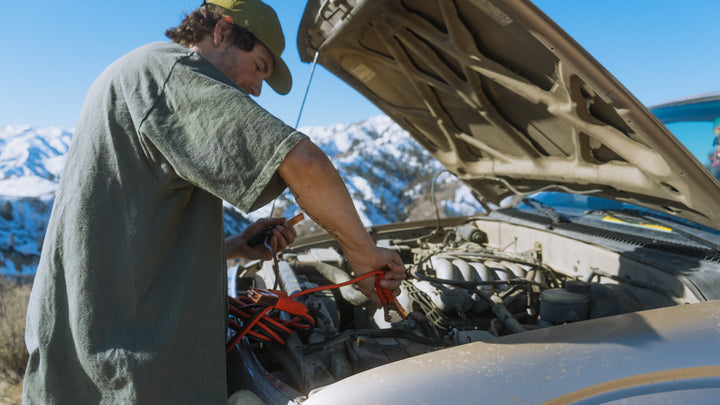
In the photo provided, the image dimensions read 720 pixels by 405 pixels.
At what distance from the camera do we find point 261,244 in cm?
182

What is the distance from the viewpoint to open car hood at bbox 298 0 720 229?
55.6 inches

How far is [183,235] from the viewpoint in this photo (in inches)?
45.3

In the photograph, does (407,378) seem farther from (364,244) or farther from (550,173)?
(550,173)

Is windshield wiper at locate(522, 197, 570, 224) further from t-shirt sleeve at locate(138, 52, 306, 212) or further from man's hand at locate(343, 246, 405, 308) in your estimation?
t-shirt sleeve at locate(138, 52, 306, 212)

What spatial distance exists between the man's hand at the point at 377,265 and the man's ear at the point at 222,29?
2.55ft

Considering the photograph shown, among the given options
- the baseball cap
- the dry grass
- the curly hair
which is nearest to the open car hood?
the baseball cap

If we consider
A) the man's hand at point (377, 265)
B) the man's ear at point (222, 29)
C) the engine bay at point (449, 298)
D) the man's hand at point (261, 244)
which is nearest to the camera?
the man's hand at point (377, 265)

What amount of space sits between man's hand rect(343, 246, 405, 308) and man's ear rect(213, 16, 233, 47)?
776 millimetres

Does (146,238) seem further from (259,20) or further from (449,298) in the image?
(449,298)

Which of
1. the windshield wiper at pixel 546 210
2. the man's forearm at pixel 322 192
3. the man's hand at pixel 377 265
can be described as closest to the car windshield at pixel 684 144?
the windshield wiper at pixel 546 210

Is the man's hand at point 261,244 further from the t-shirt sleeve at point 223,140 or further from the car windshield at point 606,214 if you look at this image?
the car windshield at point 606,214

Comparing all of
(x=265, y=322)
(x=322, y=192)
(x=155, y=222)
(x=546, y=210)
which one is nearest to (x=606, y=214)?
(x=546, y=210)

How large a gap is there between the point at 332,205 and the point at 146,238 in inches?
17.9

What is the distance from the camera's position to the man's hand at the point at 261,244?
1776 millimetres
